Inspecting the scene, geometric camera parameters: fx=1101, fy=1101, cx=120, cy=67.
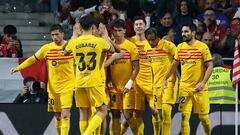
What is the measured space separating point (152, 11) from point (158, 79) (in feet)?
12.6

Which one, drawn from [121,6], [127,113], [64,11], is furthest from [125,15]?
[127,113]

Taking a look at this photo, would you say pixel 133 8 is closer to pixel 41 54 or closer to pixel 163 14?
pixel 163 14

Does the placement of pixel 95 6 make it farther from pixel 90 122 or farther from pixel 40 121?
pixel 90 122

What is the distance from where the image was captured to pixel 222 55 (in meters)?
24.4

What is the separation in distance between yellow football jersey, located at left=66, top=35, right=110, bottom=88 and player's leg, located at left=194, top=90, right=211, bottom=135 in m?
2.91

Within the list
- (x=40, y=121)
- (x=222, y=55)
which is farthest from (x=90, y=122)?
(x=222, y=55)

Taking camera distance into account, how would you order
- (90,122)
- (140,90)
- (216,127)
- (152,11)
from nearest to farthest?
(90,122) < (140,90) < (216,127) < (152,11)

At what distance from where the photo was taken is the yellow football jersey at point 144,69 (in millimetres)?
21719

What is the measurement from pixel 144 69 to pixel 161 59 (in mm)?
400

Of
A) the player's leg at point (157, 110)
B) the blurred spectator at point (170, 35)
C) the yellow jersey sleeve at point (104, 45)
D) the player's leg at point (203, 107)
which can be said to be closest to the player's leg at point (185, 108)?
the player's leg at point (203, 107)

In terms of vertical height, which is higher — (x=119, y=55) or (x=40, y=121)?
(x=119, y=55)

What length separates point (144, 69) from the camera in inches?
862

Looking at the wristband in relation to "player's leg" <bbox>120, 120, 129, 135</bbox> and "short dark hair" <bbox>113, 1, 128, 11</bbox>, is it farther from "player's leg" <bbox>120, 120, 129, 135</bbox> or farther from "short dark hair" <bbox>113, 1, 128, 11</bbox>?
"short dark hair" <bbox>113, 1, 128, 11</bbox>

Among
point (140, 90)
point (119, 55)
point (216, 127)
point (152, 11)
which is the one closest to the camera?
point (119, 55)
